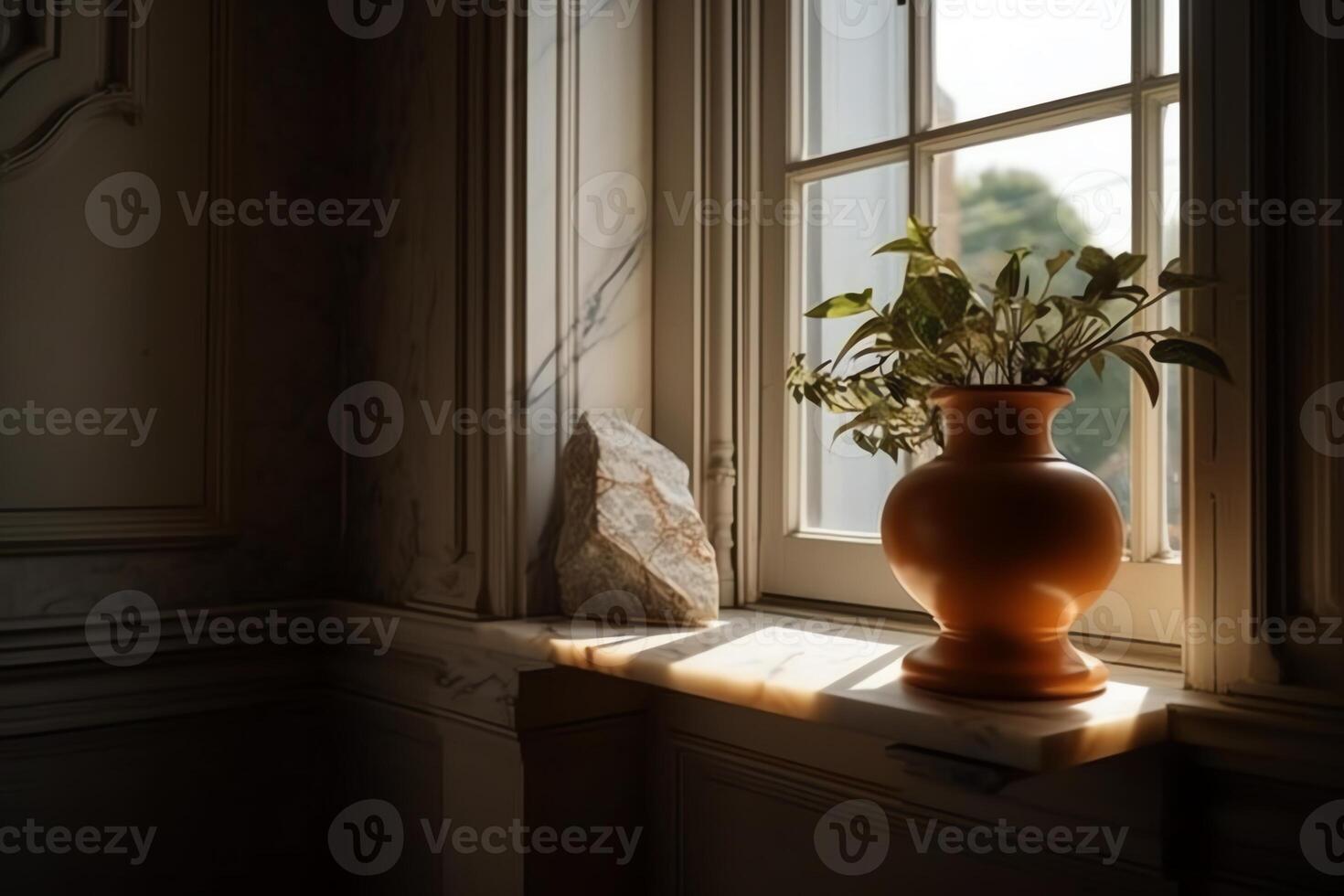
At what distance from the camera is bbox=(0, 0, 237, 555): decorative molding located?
5.20ft

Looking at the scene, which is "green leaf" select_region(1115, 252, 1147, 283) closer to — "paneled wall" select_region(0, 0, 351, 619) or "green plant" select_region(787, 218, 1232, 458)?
"green plant" select_region(787, 218, 1232, 458)

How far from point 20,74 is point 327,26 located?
1.59 feet

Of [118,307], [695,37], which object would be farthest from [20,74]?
[695,37]

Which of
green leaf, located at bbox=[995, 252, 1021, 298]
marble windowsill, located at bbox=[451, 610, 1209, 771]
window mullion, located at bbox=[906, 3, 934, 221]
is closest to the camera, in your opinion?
marble windowsill, located at bbox=[451, 610, 1209, 771]

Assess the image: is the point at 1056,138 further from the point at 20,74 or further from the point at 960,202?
the point at 20,74

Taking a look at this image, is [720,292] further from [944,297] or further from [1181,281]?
[1181,281]

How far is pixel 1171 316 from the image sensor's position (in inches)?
47.4

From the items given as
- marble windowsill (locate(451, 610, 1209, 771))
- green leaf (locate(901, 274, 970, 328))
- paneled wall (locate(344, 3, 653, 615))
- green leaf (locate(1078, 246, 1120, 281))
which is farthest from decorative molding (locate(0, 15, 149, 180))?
green leaf (locate(1078, 246, 1120, 281))

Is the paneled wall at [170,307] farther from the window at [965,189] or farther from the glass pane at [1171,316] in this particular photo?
the glass pane at [1171,316]

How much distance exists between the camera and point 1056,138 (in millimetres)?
1312

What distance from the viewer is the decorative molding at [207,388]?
5.20ft

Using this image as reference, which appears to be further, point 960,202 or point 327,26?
point 327,26

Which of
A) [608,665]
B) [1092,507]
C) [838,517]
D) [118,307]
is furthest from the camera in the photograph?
[118,307]

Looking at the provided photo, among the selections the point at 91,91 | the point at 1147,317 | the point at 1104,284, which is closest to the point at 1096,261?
the point at 1104,284
